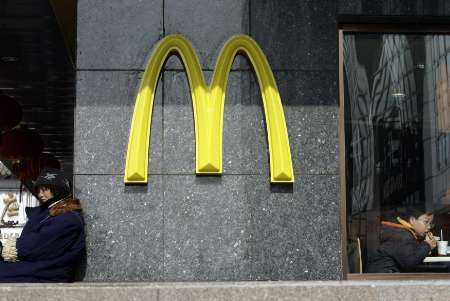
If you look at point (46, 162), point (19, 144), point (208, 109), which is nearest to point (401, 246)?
point (208, 109)

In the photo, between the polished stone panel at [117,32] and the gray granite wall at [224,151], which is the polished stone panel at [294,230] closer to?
the gray granite wall at [224,151]

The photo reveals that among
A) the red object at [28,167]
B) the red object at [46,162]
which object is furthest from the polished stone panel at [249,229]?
the red object at [46,162]

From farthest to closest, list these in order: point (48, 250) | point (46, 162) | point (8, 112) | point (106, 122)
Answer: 1. point (46, 162)
2. point (8, 112)
3. point (106, 122)
4. point (48, 250)

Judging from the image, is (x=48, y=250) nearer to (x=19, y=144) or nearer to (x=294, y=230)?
(x=294, y=230)

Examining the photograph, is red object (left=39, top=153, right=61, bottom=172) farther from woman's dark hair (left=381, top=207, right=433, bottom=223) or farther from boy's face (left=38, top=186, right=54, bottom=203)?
woman's dark hair (left=381, top=207, right=433, bottom=223)

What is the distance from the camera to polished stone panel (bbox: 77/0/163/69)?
8547 millimetres

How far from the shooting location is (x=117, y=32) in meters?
8.59

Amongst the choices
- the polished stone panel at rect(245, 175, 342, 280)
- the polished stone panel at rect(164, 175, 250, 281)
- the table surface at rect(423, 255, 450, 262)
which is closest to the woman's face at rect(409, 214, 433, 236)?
the table surface at rect(423, 255, 450, 262)

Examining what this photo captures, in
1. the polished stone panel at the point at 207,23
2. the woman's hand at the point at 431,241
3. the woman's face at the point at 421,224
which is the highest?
the polished stone panel at the point at 207,23

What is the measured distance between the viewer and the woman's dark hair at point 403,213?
28.7ft

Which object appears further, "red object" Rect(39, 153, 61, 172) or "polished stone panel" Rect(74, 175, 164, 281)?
"red object" Rect(39, 153, 61, 172)

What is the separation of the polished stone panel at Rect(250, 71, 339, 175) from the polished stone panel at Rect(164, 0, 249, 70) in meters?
0.44

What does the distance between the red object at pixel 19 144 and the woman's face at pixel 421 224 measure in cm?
772

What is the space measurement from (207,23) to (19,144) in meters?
6.89
